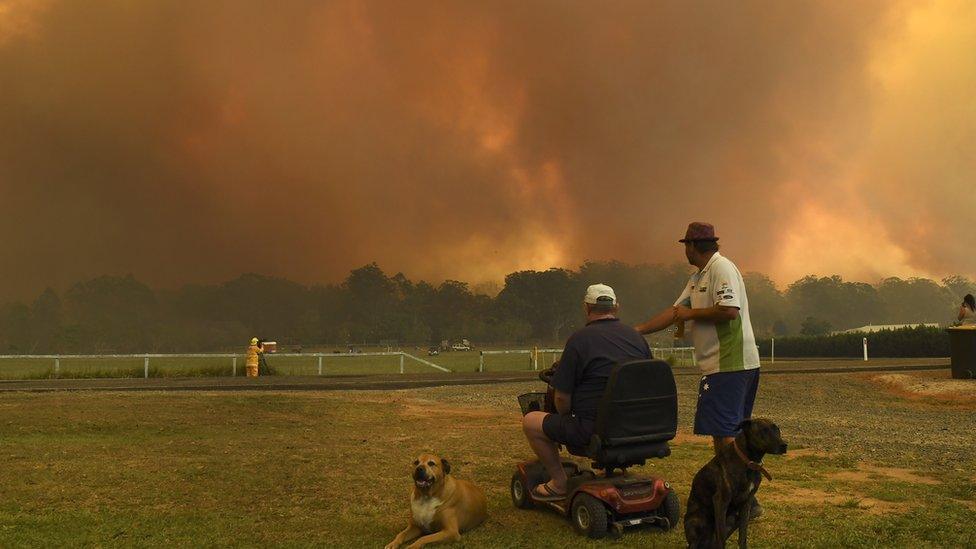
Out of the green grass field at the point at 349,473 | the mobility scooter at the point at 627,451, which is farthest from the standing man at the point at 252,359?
the mobility scooter at the point at 627,451

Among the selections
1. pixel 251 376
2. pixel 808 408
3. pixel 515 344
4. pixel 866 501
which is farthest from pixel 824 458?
pixel 515 344

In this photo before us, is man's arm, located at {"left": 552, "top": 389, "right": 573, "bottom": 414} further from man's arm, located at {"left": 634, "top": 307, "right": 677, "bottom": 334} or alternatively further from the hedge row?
the hedge row

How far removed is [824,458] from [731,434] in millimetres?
5693

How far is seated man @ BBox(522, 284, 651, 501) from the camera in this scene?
6.12 m

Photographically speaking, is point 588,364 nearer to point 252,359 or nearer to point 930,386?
point 930,386

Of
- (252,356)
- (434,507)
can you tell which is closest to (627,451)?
(434,507)

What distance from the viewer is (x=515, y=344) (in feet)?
432

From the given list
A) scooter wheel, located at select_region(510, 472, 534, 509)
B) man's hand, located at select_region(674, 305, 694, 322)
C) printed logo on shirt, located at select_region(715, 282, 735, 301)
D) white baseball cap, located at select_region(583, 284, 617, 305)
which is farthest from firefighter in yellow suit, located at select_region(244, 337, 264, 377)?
printed logo on shirt, located at select_region(715, 282, 735, 301)

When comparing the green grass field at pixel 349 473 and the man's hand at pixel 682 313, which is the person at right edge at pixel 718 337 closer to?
the man's hand at pixel 682 313

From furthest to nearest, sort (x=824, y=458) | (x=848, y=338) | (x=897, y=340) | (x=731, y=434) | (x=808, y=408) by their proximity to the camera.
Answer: (x=848, y=338)
(x=897, y=340)
(x=808, y=408)
(x=824, y=458)
(x=731, y=434)

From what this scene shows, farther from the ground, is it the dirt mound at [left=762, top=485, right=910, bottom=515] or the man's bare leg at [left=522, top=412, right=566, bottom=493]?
the man's bare leg at [left=522, top=412, right=566, bottom=493]

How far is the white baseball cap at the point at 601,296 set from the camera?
6.29 m

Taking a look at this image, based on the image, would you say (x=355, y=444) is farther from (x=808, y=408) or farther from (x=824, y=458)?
(x=808, y=408)

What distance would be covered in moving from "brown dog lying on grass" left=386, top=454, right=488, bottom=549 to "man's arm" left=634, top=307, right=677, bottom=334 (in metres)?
2.20
